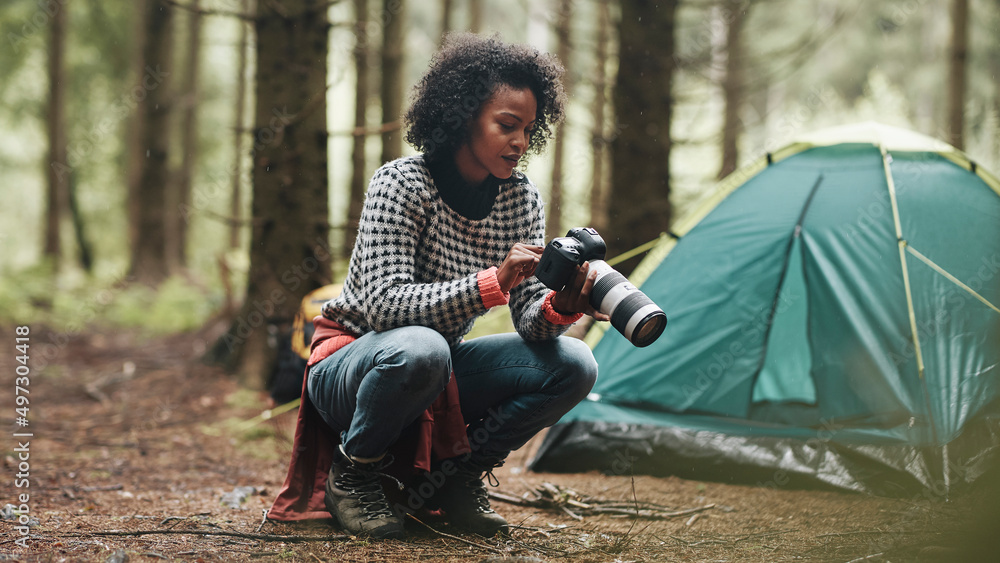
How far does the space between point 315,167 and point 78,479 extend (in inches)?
80.0

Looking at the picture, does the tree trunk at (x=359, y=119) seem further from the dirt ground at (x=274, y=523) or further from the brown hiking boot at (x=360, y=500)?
the brown hiking boot at (x=360, y=500)

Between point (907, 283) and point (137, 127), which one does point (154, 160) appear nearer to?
point (137, 127)

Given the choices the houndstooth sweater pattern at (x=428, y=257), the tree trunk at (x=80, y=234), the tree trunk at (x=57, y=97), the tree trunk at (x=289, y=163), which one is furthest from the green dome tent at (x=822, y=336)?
the tree trunk at (x=80, y=234)

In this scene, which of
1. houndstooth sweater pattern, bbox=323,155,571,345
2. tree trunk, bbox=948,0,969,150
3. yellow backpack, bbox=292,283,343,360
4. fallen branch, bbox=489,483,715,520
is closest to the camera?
houndstooth sweater pattern, bbox=323,155,571,345

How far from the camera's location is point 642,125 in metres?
4.15

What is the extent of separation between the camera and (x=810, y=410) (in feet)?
9.87

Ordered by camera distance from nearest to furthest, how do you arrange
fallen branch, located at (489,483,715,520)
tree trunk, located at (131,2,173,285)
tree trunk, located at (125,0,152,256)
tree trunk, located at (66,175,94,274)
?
fallen branch, located at (489,483,715,520) < tree trunk, located at (131,2,173,285) < tree trunk, located at (125,0,152,256) < tree trunk, located at (66,175,94,274)

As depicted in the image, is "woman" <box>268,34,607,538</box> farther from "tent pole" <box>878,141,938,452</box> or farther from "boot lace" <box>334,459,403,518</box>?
"tent pole" <box>878,141,938,452</box>

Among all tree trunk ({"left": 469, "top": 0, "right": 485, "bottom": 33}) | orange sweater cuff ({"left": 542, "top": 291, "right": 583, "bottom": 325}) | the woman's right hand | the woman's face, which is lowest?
orange sweater cuff ({"left": 542, "top": 291, "right": 583, "bottom": 325})

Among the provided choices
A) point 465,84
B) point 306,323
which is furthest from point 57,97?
point 465,84

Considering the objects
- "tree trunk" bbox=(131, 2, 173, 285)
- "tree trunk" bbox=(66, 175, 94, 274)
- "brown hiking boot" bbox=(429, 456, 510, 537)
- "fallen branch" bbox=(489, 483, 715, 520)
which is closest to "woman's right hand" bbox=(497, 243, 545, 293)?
"brown hiking boot" bbox=(429, 456, 510, 537)

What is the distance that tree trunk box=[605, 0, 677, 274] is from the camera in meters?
4.12

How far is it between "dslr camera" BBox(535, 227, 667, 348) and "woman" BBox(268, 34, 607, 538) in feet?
0.14

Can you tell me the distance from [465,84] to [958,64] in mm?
5559
